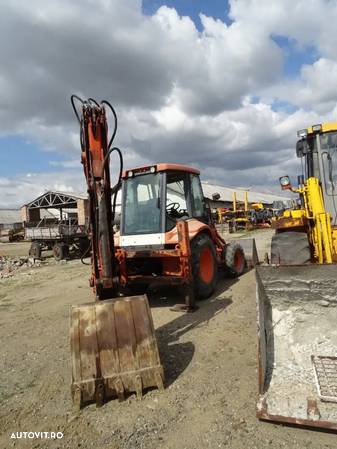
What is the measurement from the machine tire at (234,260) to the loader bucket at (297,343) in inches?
157

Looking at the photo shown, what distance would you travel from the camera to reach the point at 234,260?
26.1ft

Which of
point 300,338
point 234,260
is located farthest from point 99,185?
point 234,260

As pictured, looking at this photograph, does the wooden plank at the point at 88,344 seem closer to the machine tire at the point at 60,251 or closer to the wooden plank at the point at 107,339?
the wooden plank at the point at 107,339

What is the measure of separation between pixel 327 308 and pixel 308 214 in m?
2.54

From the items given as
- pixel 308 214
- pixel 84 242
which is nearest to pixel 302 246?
pixel 308 214

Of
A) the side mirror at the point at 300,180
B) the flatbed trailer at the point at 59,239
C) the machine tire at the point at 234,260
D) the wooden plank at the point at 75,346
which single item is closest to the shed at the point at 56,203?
the flatbed trailer at the point at 59,239

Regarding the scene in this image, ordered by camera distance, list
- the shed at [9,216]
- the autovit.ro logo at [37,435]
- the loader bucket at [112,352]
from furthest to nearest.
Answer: the shed at [9,216] → the loader bucket at [112,352] → the autovit.ro logo at [37,435]

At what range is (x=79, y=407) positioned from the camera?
3.25 m

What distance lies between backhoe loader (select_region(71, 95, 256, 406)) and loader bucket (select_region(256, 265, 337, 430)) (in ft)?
3.40

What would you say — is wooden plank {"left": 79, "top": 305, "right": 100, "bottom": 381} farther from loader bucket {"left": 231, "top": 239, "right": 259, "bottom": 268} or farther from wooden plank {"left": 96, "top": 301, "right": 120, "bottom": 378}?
loader bucket {"left": 231, "top": 239, "right": 259, "bottom": 268}

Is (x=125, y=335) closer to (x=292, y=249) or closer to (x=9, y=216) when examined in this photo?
(x=292, y=249)

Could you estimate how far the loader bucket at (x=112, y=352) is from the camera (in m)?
3.32

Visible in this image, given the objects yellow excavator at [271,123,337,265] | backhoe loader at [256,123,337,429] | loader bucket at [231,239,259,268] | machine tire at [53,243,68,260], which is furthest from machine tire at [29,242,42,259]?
backhoe loader at [256,123,337,429]

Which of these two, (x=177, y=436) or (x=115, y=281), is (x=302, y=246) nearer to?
(x=115, y=281)
